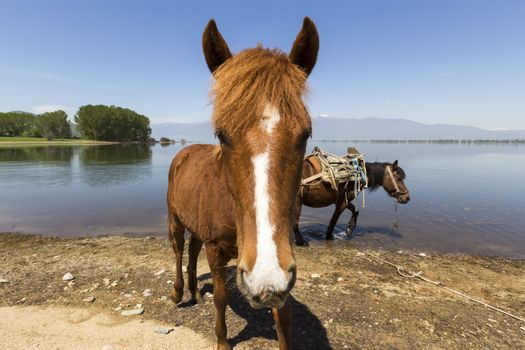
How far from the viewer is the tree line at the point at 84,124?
102312mm

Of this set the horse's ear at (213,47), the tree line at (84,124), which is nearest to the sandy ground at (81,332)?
the horse's ear at (213,47)

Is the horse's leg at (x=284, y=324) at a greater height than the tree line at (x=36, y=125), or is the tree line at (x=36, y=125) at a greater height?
the tree line at (x=36, y=125)

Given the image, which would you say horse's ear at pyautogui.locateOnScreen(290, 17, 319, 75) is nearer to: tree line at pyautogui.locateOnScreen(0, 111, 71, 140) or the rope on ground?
the rope on ground

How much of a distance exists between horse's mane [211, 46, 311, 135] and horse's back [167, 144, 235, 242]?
1048 mm

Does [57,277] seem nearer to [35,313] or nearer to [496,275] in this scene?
[35,313]

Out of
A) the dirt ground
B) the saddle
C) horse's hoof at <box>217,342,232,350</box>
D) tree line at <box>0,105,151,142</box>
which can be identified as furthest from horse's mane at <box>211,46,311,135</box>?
tree line at <box>0,105,151,142</box>

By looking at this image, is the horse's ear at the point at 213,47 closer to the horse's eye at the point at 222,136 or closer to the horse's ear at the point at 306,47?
the horse's ear at the point at 306,47

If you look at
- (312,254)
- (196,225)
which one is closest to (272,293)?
(196,225)

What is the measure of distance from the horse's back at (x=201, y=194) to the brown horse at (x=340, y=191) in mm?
3710

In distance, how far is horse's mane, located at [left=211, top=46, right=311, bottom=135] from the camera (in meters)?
1.74

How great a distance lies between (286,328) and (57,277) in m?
5.08

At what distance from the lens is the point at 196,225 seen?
3484mm

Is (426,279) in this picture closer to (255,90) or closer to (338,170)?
(338,170)

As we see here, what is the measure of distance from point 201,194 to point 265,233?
198 cm
